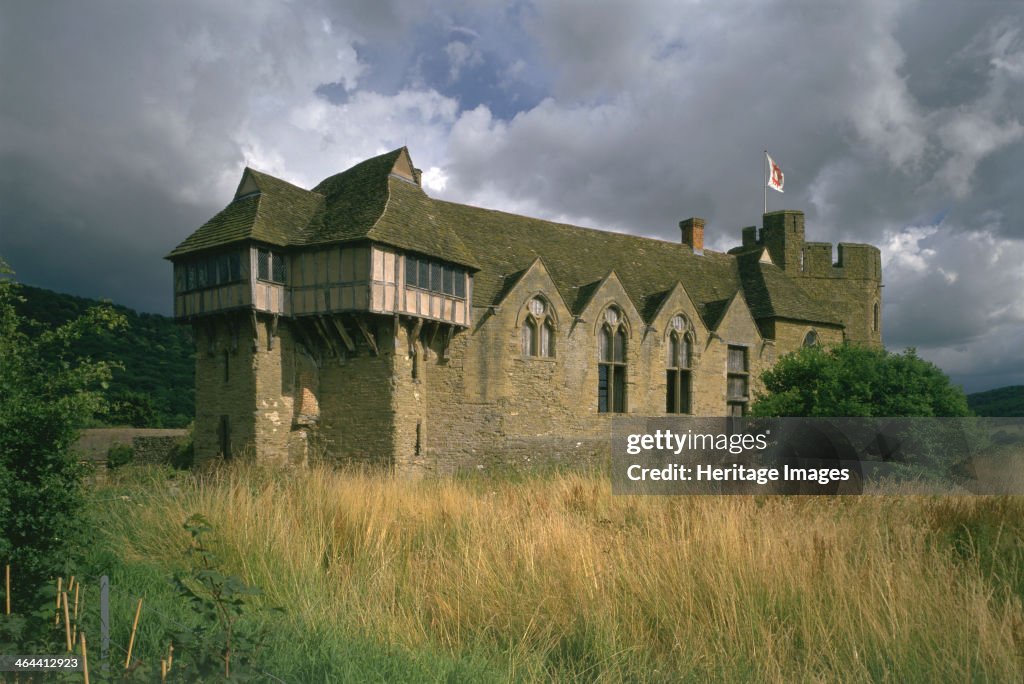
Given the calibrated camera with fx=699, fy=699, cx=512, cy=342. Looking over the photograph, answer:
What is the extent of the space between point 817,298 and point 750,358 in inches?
237

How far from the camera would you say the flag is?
1209 inches

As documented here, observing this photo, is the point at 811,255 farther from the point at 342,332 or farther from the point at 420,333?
the point at 342,332

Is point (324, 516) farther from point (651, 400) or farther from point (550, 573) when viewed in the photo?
point (651, 400)

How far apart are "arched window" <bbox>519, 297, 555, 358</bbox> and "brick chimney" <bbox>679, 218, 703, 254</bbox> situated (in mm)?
10987

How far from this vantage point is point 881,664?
17.2 ft

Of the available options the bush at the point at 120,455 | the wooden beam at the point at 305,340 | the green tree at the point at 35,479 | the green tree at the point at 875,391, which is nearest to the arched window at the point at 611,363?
the green tree at the point at 875,391

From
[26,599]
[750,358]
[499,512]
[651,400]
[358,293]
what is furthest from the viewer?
[750,358]

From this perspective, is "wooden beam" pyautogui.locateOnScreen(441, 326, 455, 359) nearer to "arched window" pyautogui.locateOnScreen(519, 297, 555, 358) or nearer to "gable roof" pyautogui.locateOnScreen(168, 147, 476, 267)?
"gable roof" pyautogui.locateOnScreen(168, 147, 476, 267)

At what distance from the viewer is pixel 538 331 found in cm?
2284

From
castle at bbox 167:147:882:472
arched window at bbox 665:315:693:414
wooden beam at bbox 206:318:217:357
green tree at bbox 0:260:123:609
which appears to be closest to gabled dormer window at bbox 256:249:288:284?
castle at bbox 167:147:882:472

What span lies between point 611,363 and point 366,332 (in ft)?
30.3

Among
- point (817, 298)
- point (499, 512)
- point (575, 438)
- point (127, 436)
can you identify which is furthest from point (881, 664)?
point (127, 436)

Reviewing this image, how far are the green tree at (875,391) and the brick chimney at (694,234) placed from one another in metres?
14.2

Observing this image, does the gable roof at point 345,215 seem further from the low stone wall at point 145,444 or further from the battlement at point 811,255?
the battlement at point 811,255
